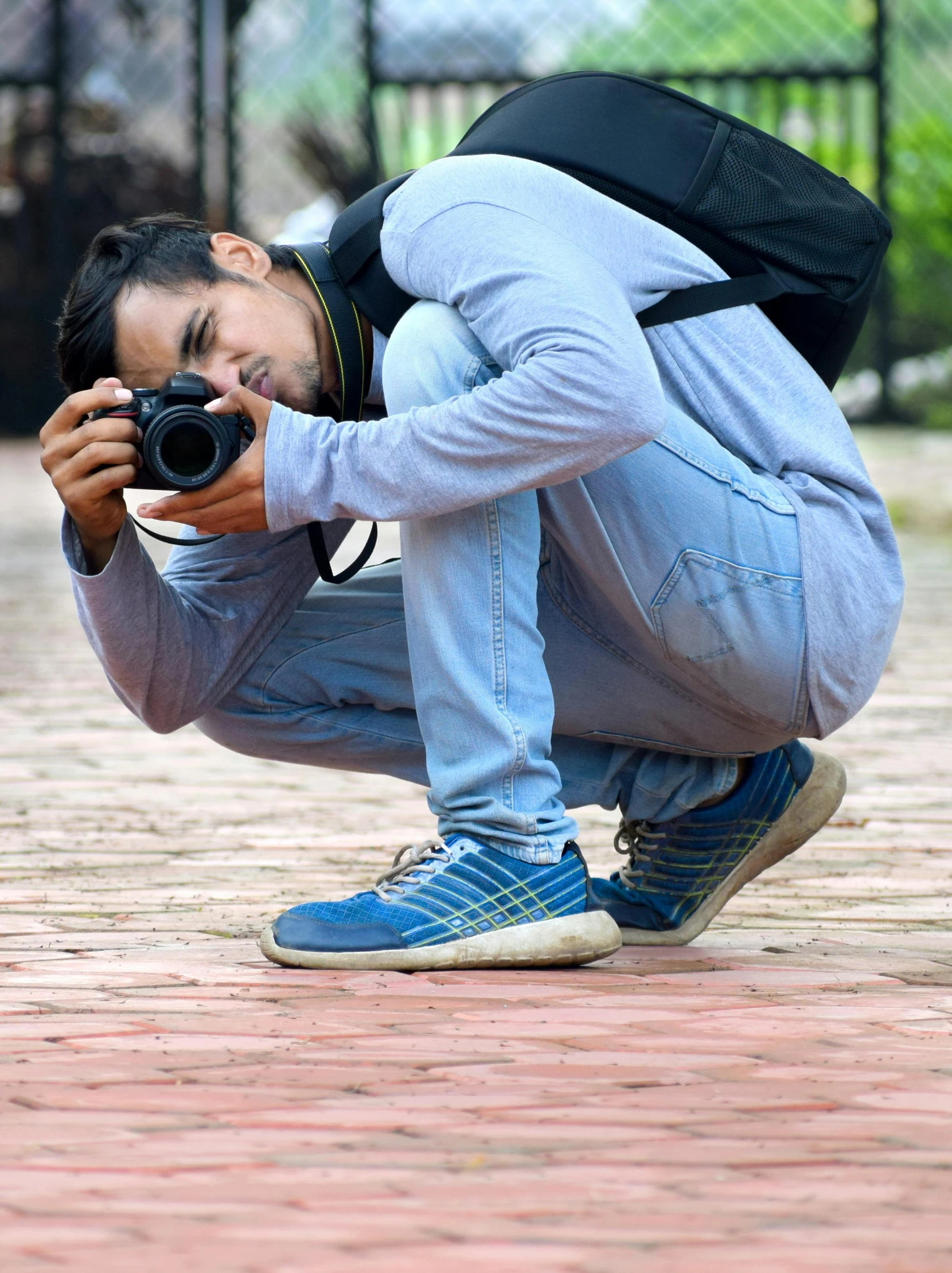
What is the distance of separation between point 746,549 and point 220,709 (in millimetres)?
759

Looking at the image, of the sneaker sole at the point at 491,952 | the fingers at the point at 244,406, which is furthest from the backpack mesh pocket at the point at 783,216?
the sneaker sole at the point at 491,952

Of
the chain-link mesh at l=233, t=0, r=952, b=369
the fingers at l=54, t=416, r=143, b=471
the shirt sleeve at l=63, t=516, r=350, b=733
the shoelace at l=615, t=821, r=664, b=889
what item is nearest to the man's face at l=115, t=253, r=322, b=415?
the fingers at l=54, t=416, r=143, b=471

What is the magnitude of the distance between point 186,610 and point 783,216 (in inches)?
35.7

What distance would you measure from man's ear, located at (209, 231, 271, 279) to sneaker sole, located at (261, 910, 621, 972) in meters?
0.83

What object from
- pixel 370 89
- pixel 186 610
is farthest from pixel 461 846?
pixel 370 89

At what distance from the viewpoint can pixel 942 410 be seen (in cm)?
1421

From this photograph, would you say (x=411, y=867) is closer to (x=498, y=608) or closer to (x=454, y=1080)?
(x=498, y=608)

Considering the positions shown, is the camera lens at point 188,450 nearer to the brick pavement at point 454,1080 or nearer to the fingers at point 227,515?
the fingers at point 227,515

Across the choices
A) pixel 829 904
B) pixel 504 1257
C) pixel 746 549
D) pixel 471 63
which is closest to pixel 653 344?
pixel 746 549

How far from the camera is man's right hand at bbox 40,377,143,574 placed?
2.32 m

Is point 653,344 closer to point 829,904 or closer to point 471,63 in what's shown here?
point 829,904

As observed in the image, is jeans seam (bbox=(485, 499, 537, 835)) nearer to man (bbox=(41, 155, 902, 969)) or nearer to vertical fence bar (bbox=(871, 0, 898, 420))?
man (bbox=(41, 155, 902, 969))

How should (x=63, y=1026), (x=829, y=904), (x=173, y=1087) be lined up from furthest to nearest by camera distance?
(x=829, y=904) < (x=63, y=1026) < (x=173, y=1087)

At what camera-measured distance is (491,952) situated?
7.54ft
